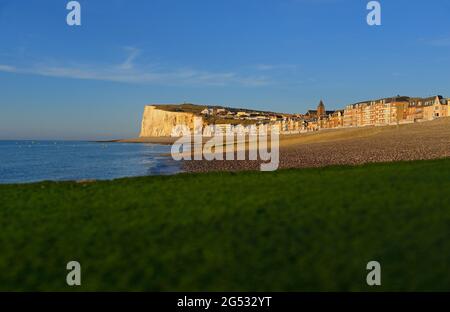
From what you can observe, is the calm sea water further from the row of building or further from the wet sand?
the row of building

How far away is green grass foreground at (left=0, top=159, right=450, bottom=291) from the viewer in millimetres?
7352

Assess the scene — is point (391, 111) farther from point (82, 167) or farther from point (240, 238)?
point (240, 238)

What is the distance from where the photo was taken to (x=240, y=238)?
30.3 feet

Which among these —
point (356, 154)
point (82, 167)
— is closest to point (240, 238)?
point (356, 154)

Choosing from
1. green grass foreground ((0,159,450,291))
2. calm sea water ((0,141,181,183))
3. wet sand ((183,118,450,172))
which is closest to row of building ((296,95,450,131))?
wet sand ((183,118,450,172))

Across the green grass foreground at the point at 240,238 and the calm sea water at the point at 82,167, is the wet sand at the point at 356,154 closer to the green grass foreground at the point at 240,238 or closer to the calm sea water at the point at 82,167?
the calm sea water at the point at 82,167

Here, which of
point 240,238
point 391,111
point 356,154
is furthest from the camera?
point 391,111

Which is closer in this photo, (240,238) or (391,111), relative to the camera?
(240,238)

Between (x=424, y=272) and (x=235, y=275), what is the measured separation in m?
3.56

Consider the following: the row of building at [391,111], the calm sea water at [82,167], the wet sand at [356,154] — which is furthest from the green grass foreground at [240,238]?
the row of building at [391,111]

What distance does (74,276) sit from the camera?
7852 millimetres
